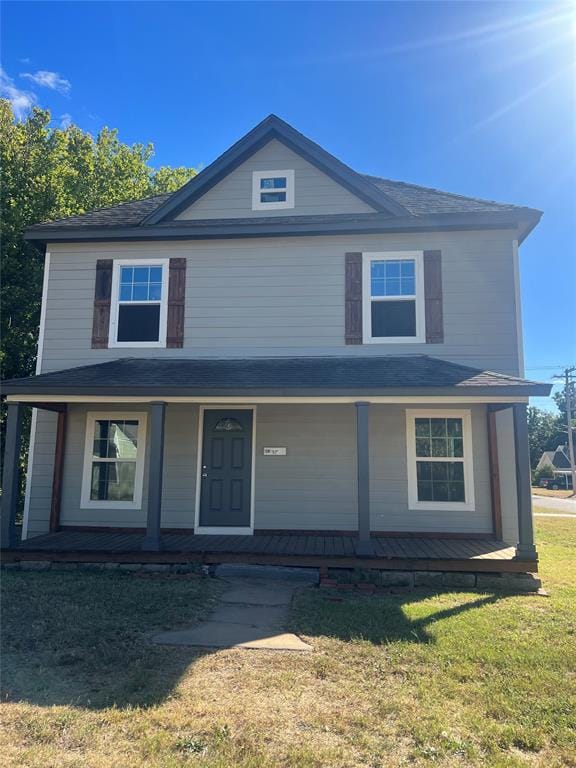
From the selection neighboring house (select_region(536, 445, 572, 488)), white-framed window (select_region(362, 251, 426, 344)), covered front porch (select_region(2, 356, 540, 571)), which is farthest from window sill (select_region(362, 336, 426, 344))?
neighboring house (select_region(536, 445, 572, 488))

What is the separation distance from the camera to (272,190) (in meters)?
9.14

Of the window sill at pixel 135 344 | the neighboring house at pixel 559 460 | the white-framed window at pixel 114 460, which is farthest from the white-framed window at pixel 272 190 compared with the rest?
the neighboring house at pixel 559 460

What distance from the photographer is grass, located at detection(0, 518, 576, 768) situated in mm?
2826

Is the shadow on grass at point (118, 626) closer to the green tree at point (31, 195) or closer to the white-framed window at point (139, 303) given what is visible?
the white-framed window at point (139, 303)

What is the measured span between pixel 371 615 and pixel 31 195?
42.0 feet

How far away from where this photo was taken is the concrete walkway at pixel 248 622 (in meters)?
4.48

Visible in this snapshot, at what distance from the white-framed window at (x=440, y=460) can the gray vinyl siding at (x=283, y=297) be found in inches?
40.9

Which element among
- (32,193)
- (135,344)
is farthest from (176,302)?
(32,193)

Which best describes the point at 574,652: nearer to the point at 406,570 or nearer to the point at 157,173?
the point at 406,570

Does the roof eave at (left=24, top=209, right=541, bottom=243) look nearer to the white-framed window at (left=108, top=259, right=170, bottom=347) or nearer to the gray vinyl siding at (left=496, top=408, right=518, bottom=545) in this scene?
the white-framed window at (left=108, top=259, right=170, bottom=347)

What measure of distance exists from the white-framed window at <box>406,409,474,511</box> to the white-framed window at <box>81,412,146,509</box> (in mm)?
4512

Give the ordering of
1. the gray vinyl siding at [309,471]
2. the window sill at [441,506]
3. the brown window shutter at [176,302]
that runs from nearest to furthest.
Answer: the window sill at [441,506] < the gray vinyl siding at [309,471] < the brown window shutter at [176,302]

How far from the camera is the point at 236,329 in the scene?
8.70 meters

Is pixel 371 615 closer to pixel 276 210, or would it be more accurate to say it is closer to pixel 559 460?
pixel 276 210
